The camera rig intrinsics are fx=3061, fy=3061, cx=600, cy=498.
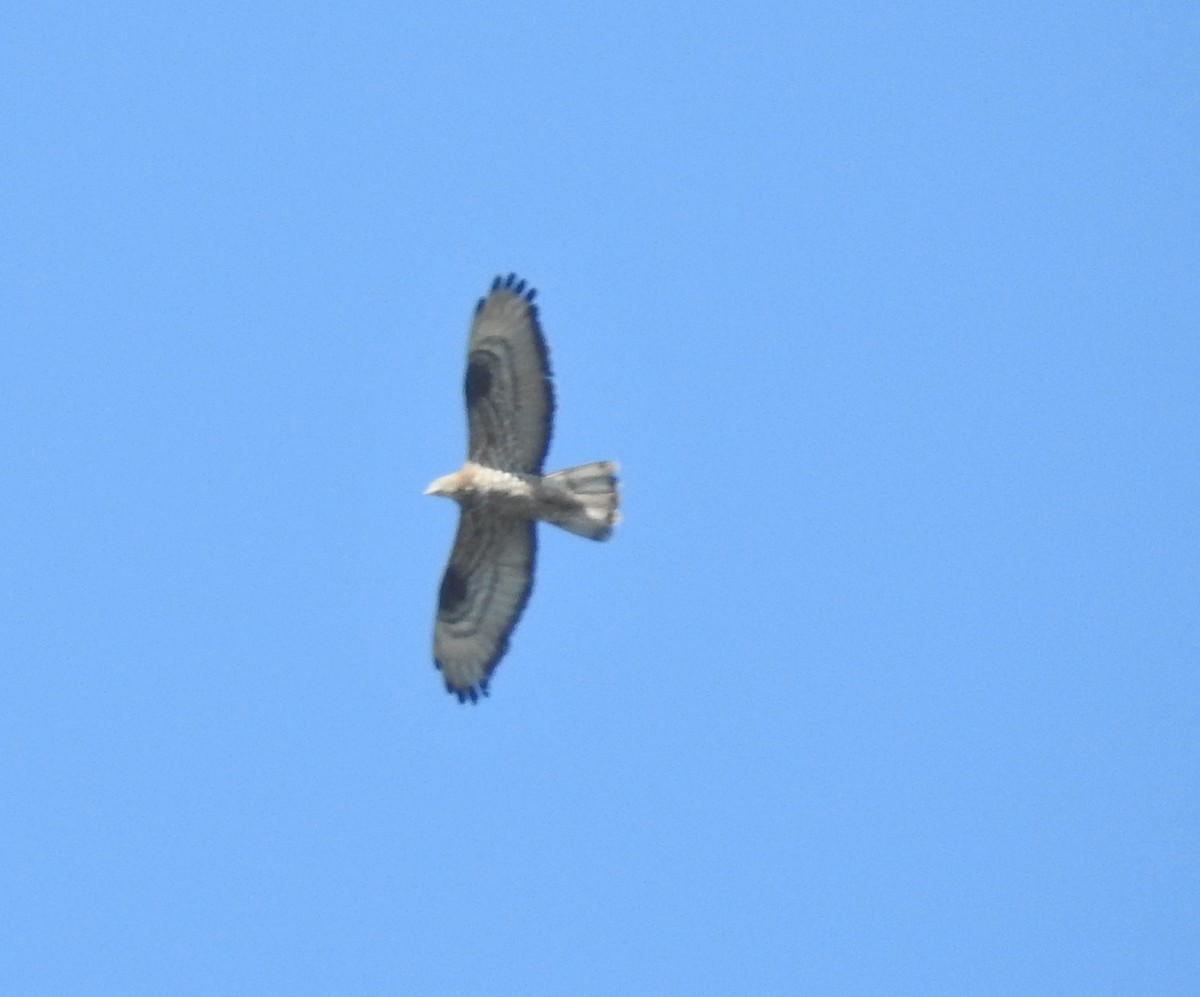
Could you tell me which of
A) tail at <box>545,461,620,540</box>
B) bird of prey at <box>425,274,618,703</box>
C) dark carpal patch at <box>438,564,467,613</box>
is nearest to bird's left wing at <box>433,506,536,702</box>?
dark carpal patch at <box>438,564,467,613</box>

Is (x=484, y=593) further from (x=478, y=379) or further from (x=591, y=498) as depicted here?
(x=478, y=379)

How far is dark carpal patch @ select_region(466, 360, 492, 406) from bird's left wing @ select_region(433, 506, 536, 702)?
3.64 feet

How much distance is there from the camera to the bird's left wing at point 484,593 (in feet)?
72.9

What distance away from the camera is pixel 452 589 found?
2230cm

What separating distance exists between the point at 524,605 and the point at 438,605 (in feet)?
2.08

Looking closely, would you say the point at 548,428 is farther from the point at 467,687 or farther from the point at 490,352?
the point at 467,687

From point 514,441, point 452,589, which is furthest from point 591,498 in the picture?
point 452,589

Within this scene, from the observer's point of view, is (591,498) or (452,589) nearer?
(591,498)

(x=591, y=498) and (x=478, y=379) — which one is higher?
(x=478, y=379)

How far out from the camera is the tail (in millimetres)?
21688

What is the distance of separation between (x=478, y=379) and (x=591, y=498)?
1.16 metres

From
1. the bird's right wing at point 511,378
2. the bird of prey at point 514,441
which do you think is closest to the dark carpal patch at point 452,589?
the bird of prey at point 514,441

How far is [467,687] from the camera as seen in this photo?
73.3 feet

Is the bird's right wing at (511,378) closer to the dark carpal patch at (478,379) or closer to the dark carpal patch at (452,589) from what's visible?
the dark carpal patch at (478,379)
